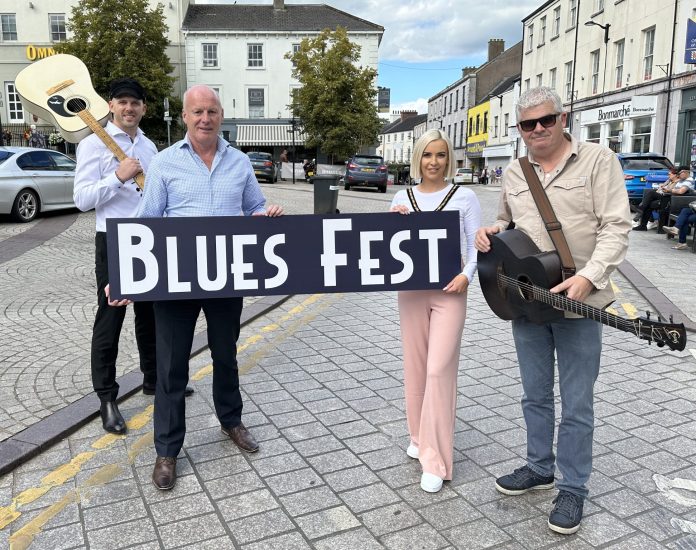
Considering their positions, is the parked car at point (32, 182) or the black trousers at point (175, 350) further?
the parked car at point (32, 182)

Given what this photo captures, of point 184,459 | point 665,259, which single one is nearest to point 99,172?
point 184,459

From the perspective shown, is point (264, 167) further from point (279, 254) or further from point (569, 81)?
point (279, 254)

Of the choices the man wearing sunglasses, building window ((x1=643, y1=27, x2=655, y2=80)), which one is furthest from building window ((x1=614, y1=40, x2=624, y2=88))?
the man wearing sunglasses

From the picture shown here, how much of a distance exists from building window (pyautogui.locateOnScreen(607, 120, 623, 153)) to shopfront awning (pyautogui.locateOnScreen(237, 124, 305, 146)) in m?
23.7

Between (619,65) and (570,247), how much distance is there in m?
29.8

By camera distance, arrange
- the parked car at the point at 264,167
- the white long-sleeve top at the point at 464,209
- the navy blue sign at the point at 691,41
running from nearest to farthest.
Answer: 1. the white long-sleeve top at the point at 464,209
2. the navy blue sign at the point at 691,41
3. the parked car at the point at 264,167

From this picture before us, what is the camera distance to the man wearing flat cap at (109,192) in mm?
3666

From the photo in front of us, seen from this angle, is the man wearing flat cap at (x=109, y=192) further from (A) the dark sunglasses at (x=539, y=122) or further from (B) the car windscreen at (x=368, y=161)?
(B) the car windscreen at (x=368, y=161)

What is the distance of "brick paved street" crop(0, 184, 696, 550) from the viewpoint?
2848mm

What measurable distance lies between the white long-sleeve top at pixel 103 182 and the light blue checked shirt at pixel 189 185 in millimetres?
525

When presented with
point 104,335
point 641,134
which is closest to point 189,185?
point 104,335

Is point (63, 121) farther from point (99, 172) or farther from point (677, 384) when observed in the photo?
point (677, 384)

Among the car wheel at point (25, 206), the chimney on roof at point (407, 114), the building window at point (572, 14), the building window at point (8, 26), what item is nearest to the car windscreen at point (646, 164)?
the car wheel at point (25, 206)

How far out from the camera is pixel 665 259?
34.6 ft
